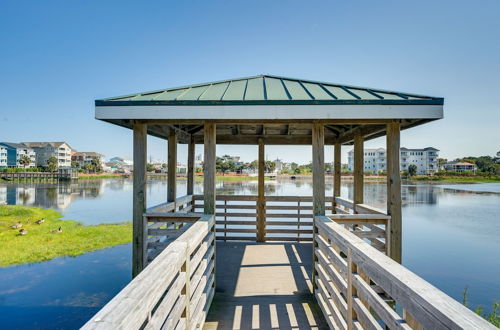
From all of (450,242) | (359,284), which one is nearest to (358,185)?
(359,284)

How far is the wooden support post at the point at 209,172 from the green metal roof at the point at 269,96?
464mm

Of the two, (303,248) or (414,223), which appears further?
(414,223)

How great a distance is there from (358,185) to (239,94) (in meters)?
3.12

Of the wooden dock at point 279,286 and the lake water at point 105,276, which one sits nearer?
the wooden dock at point 279,286

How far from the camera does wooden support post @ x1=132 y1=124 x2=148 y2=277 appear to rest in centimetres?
374

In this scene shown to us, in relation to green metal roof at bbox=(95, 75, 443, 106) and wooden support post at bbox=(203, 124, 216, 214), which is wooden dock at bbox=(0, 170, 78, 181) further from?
wooden support post at bbox=(203, 124, 216, 214)

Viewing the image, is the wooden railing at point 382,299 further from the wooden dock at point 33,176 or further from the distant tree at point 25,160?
the distant tree at point 25,160

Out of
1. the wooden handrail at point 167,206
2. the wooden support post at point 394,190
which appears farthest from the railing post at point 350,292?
the wooden handrail at point 167,206

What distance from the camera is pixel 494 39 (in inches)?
566

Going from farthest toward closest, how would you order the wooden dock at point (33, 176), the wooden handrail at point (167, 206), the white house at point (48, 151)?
1. the white house at point (48, 151)
2. the wooden dock at point (33, 176)
3. the wooden handrail at point (167, 206)

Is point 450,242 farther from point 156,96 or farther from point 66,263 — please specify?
point 66,263

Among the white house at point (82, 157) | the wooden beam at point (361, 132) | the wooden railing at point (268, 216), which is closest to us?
the wooden beam at point (361, 132)

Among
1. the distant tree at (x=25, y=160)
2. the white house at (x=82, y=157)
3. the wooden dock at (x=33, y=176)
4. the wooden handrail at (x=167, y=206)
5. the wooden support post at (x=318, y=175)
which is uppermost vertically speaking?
the white house at (x=82, y=157)

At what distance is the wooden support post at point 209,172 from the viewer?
3.66 m
